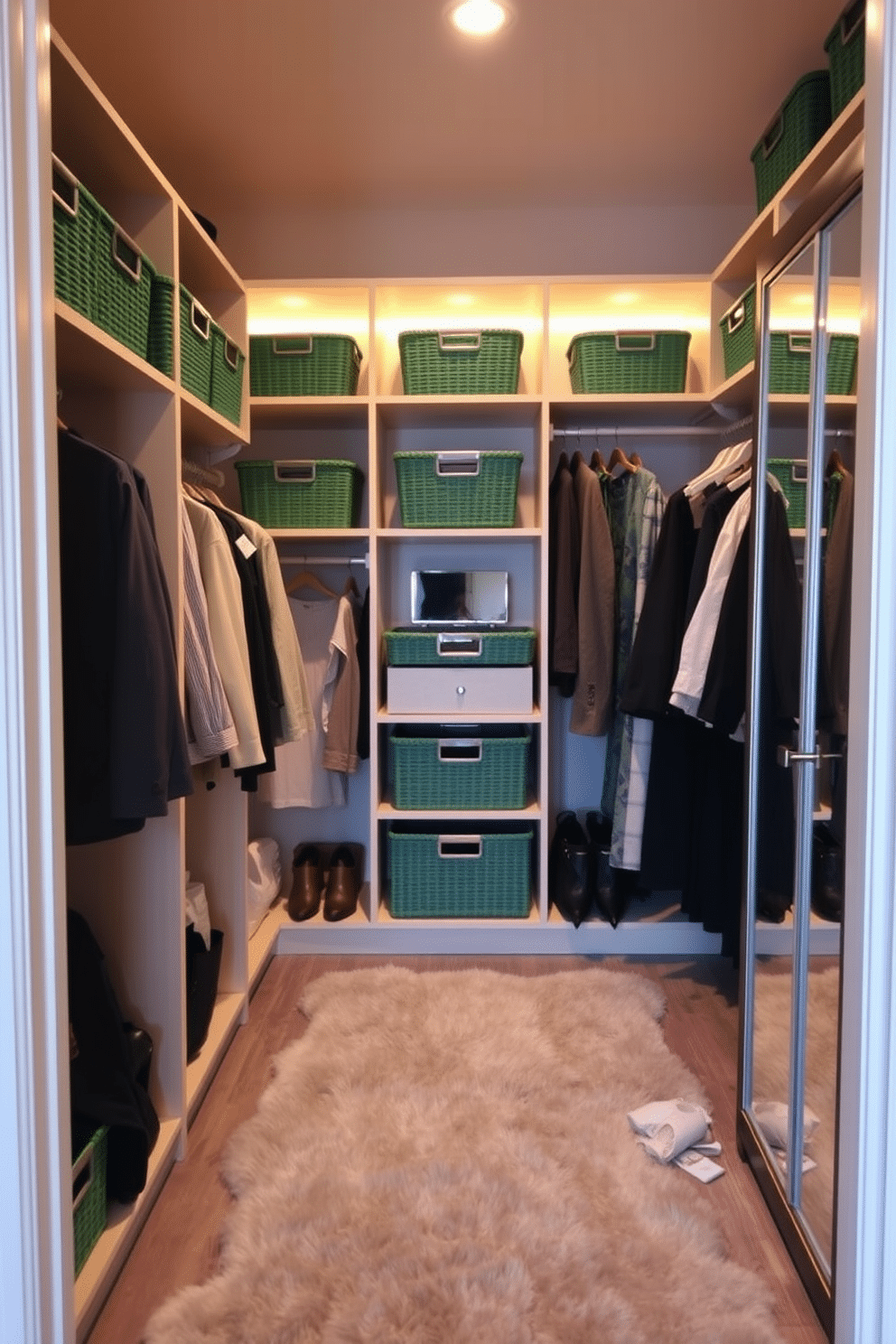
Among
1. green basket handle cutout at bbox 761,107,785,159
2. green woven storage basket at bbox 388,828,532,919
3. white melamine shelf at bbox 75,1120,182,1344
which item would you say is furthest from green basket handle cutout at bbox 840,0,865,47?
white melamine shelf at bbox 75,1120,182,1344

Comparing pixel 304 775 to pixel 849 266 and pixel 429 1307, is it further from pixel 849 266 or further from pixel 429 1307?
pixel 849 266

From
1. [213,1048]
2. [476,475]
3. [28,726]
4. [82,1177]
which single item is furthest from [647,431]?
[82,1177]

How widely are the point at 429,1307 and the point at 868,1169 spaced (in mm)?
808

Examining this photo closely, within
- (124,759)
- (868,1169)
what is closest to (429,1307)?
(868,1169)

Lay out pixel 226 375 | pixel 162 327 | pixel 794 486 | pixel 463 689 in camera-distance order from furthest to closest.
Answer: pixel 463 689
pixel 226 375
pixel 162 327
pixel 794 486

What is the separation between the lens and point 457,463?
117 inches

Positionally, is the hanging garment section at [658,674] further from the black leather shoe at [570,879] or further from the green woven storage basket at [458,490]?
the green woven storage basket at [458,490]

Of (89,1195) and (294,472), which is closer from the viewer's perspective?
(89,1195)

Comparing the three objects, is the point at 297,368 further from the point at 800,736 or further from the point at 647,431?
the point at 800,736

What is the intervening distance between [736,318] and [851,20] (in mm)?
857

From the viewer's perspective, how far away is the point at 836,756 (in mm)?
1431

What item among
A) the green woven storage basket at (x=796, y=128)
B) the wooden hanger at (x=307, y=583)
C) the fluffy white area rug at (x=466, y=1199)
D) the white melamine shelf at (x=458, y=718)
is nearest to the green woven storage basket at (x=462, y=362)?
the wooden hanger at (x=307, y=583)

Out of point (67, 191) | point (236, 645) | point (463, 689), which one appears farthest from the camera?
point (463, 689)

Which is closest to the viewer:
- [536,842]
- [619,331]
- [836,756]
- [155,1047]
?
[836,756]
